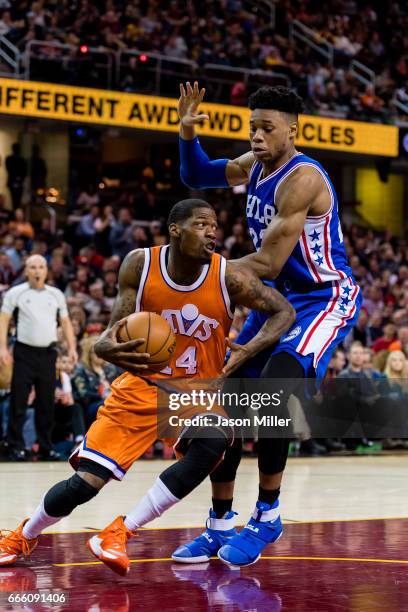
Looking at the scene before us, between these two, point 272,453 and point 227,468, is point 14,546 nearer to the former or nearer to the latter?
point 227,468

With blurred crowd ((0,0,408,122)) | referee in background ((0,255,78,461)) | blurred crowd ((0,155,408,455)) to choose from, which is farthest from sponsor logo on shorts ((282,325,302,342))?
blurred crowd ((0,0,408,122))

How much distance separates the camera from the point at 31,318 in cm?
1119

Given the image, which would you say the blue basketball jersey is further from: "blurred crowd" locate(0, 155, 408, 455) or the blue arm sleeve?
"blurred crowd" locate(0, 155, 408, 455)

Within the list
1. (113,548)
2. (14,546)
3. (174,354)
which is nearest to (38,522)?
(14,546)

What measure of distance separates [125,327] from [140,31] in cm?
1595

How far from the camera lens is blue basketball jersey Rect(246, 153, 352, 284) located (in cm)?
576

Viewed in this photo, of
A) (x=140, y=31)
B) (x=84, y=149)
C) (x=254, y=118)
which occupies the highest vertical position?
(x=140, y=31)

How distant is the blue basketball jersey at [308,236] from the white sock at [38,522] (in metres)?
1.64

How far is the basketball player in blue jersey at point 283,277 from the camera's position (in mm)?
5586

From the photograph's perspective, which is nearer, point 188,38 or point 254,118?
point 254,118

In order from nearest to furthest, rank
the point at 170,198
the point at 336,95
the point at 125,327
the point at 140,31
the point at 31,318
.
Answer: the point at 125,327 → the point at 31,318 → the point at 140,31 → the point at 336,95 → the point at 170,198

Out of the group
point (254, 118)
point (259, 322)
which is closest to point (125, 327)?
point (259, 322)

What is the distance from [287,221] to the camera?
5.56 m

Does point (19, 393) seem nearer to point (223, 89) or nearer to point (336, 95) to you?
point (223, 89)
